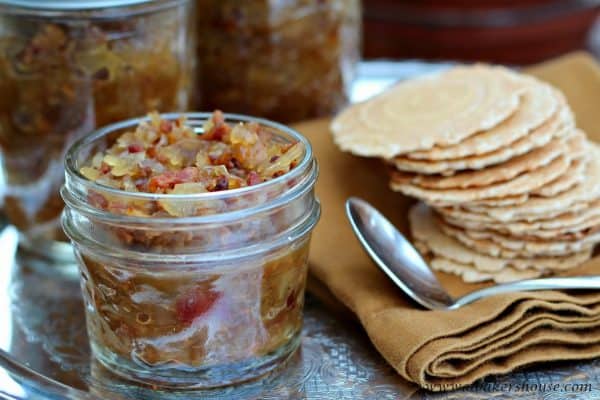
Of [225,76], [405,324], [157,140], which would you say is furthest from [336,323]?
[225,76]

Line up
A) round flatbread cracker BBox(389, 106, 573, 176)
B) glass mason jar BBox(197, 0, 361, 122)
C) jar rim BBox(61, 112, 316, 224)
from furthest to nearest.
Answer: glass mason jar BBox(197, 0, 361, 122), round flatbread cracker BBox(389, 106, 573, 176), jar rim BBox(61, 112, 316, 224)

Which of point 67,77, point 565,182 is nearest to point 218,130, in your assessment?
point 67,77

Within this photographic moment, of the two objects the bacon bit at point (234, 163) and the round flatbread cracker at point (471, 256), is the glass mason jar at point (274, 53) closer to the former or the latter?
the round flatbread cracker at point (471, 256)

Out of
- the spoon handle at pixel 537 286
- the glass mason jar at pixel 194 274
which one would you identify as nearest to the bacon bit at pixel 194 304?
the glass mason jar at pixel 194 274

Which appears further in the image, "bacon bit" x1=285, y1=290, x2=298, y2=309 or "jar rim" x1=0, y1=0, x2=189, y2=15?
"jar rim" x1=0, y1=0, x2=189, y2=15

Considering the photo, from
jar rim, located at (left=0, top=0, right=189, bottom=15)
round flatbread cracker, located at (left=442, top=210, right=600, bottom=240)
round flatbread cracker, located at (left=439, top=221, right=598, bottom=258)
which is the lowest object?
round flatbread cracker, located at (left=439, top=221, right=598, bottom=258)

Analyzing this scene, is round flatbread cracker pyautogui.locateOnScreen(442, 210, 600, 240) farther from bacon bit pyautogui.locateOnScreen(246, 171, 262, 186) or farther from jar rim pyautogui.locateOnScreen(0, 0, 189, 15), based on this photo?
jar rim pyautogui.locateOnScreen(0, 0, 189, 15)

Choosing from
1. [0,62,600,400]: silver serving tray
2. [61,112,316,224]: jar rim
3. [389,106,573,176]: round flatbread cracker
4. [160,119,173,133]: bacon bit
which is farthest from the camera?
[389,106,573,176]: round flatbread cracker

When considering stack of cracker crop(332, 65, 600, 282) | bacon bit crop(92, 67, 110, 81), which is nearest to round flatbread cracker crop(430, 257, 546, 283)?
stack of cracker crop(332, 65, 600, 282)
